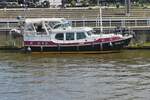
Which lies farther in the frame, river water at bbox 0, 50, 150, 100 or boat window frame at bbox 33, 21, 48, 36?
boat window frame at bbox 33, 21, 48, 36

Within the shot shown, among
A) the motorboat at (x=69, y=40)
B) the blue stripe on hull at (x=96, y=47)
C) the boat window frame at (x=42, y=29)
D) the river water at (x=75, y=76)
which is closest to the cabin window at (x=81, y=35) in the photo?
the motorboat at (x=69, y=40)

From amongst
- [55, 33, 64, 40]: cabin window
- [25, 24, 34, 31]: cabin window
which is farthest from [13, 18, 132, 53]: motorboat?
[25, 24, 34, 31]: cabin window

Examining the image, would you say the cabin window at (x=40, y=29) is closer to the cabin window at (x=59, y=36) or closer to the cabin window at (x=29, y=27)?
the cabin window at (x=29, y=27)

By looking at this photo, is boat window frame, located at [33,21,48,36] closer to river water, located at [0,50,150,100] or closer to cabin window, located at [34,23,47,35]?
cabin window, located at [34,23,47,35]

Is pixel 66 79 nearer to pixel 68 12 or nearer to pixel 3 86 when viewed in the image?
pixel 3 86

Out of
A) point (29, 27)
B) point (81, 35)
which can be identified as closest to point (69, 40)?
point (81, 35)

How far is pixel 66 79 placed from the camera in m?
39.8

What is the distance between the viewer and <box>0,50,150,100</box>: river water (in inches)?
1368

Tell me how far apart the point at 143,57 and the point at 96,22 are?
10369mm

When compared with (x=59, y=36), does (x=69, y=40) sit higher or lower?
lower

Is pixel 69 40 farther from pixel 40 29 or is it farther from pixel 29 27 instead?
pixel 29 27

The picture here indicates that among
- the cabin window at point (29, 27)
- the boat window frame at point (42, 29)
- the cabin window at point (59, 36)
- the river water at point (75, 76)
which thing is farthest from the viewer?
the cabin window at point (29, 27)

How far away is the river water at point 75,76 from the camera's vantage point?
3475 cm

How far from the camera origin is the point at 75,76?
134 feet
